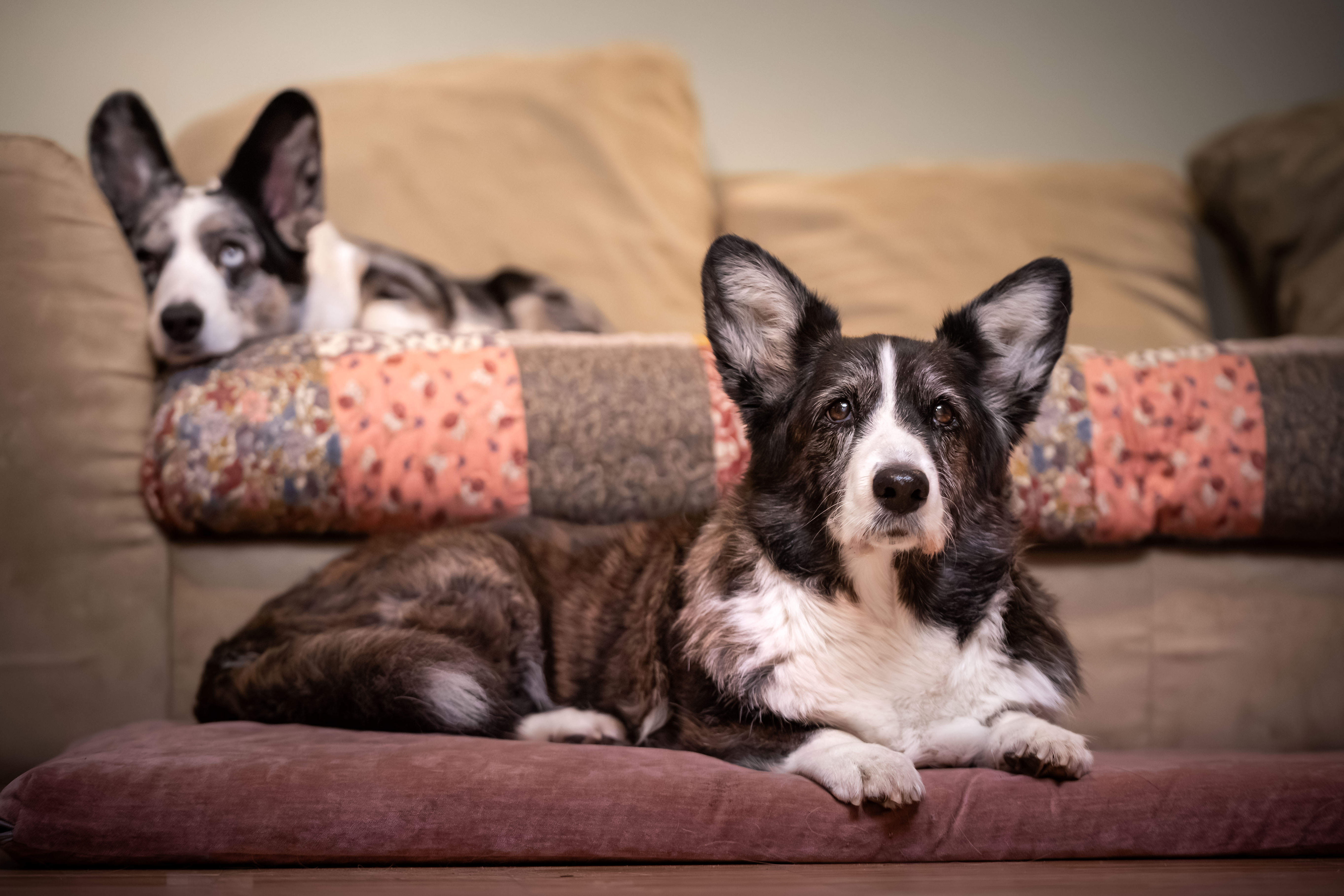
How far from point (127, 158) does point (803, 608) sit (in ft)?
7.10

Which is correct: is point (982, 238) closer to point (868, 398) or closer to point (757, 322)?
point (757, 322)

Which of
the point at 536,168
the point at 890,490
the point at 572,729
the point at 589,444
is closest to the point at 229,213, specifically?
the point at 589,444

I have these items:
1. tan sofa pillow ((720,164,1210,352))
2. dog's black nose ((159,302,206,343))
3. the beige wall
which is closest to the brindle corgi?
dog's black nose ((159,302,206,343))

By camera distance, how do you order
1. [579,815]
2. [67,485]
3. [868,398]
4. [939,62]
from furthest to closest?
[939,62] < [67,485] < [868,398] < [579,815]

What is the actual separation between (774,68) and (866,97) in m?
0.40

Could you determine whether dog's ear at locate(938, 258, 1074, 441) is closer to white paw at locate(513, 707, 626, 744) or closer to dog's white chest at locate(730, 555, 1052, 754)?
dog's white chest at locate(730, 555, 1052, 754)

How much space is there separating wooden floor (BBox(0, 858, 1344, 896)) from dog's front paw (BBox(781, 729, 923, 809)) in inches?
4.0

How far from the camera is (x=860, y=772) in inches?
55.2

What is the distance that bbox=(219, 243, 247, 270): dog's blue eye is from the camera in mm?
2428

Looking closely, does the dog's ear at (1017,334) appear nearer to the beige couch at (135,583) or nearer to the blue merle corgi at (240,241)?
the beige couch at (135,583)

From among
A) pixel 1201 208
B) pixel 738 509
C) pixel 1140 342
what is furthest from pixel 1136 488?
pixel 1201 208

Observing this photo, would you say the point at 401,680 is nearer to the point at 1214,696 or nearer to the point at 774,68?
the point at 1214,696

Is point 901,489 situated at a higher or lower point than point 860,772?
higher

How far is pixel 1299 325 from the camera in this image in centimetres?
326
